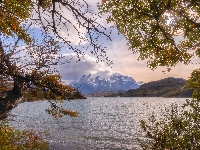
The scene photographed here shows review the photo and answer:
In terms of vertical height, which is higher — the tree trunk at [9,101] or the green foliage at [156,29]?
the green foliage at [156,29]

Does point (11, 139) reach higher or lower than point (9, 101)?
lower

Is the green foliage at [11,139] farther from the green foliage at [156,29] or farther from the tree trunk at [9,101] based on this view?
the green foliage at [156,29]

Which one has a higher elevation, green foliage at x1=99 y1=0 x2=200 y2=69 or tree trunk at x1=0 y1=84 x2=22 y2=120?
green foliage at x1=99 y1=0 x2=200 y2=69

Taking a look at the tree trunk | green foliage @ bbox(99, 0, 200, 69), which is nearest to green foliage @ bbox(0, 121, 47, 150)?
the tree trunk

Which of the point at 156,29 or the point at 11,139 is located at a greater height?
the point at 156,29

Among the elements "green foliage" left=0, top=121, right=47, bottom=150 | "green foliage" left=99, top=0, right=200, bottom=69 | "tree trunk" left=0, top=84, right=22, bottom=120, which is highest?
"green foliage" left=99, top=0, right=200, bottom=69

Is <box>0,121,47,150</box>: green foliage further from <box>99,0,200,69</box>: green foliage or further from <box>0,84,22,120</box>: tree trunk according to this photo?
<box>99,0,200,69</box>: green foliage

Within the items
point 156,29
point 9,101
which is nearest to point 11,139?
point 9,101

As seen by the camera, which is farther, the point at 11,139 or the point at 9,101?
the point at 11,139

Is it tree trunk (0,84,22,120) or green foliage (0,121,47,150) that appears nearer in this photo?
tree trunk (0,84,22,120)

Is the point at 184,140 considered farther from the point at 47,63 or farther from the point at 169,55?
the point at 47,63

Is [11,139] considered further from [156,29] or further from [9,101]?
[156,29]

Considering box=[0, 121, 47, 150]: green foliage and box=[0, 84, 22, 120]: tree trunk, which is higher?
box=[0, 84, 22, 120]: tree trunk

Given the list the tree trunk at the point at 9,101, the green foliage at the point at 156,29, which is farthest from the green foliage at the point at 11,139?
the green foliage at the point at 156,29
